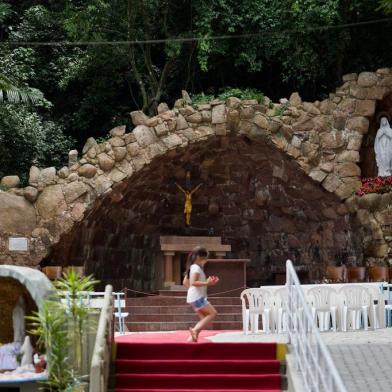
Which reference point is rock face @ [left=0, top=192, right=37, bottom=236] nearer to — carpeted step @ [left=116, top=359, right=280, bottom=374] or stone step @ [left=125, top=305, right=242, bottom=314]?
stone step @ [left=125, top=305, right=242, bottom=314]

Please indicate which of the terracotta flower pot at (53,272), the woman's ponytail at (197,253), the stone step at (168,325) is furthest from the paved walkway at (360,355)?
the terracotta flower pot at (53,272)

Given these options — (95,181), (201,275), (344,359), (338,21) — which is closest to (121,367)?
(201,275)

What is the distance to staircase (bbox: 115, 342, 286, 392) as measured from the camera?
10547mm

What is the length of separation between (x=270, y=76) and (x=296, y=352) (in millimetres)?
18363

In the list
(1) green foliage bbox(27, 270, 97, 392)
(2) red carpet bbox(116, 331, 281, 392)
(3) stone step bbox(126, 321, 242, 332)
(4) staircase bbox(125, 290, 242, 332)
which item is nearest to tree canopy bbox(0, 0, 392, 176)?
(4) staircase bbox(125, 290, 242, 332)

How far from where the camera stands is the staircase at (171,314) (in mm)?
17797

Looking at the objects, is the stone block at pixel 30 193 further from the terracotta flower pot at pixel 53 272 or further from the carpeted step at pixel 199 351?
Result: the carpeted step at pixel 199 351

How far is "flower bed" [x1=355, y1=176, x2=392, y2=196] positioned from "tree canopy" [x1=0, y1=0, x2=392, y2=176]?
13.3ft

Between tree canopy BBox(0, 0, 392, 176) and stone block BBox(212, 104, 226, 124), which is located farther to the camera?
tree canopy BBox(0, 0, 392, 176)

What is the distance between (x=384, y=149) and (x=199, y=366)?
13262 millimetres

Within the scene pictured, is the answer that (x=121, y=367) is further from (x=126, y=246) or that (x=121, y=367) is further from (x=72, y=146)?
(x=72, y=146)

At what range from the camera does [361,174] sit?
78.3 ft

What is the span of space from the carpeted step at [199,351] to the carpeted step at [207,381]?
1.57 feet

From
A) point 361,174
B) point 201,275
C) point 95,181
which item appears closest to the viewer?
point 201,275
